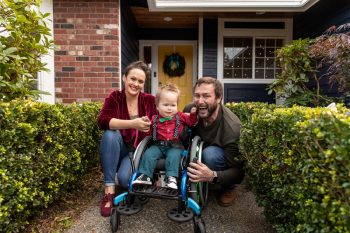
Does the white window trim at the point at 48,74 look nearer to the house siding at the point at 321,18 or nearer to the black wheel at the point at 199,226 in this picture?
the black wheel at the point at 199,226

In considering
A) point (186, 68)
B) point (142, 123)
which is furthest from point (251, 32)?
point (142, 123)

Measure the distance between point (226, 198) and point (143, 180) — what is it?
926 millimetres

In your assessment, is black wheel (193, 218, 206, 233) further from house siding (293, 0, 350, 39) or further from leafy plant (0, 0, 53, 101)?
house siding (293, 0, 350, 39)

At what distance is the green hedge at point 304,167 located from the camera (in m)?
1.14

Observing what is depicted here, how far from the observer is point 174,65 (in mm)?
7438

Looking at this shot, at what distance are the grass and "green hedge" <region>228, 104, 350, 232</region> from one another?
1511 mm

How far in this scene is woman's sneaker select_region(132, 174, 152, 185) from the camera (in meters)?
1.98

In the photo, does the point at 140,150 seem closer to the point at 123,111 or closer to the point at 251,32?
the point at 123,111

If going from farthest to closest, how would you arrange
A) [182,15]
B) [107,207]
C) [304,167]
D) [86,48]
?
[182,15] < [86,48] < [107,207] < [304,167]

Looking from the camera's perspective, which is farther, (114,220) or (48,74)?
(48,74)

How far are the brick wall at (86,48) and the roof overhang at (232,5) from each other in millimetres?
1036

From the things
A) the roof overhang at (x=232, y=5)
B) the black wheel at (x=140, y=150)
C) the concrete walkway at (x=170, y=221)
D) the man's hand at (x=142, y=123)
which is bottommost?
the concrete walkway at (x=170, y=221)

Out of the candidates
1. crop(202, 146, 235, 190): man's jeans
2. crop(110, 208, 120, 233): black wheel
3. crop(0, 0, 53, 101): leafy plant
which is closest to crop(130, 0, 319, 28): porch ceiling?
crop(0, 0, 53, 101): leafy plant

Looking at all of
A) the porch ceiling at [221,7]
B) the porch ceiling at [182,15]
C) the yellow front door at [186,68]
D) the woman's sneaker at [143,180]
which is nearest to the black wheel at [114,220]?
the woman's sneaker at [143,180]
